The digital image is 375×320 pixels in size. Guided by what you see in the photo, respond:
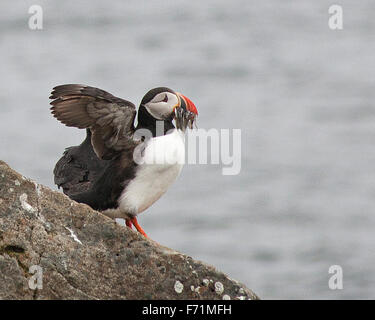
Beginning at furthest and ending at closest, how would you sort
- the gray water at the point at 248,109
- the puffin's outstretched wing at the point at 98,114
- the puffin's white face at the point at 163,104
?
the gray water at the point at 248,109, the puffin's white face at the point at 163,104, the puffin's outstretched wing at the point at 98,114

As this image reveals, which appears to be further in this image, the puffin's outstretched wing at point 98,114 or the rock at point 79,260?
the puffin's outstretched wing at point 98,114

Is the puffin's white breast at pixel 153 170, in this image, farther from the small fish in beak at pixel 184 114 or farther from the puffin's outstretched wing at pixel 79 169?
the puffin's outstretched wing at pixel 79 169

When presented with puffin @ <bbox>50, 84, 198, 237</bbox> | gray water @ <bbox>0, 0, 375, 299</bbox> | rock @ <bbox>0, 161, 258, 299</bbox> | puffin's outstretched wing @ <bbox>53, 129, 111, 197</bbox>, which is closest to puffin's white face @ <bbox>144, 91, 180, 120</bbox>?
puffin @ <bbox>50, 84, 198, 237</bbox>

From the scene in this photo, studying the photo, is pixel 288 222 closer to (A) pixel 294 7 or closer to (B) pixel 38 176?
(B) pixel 38 176

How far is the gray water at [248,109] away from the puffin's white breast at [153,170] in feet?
48.1

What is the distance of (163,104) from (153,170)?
0.54 meters

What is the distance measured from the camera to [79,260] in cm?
631

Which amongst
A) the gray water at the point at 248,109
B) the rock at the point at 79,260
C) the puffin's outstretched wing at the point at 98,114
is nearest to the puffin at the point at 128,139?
the puffin's outstretched wing at the point at 98,114

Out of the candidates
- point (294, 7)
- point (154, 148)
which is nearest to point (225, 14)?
point (294, 7)

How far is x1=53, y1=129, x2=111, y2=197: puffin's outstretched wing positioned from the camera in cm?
862

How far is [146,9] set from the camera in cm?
4941

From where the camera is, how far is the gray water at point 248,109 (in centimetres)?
2636

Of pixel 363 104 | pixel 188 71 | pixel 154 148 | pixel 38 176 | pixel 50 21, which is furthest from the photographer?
pixel 50 21

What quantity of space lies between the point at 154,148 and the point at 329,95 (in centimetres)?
3115
